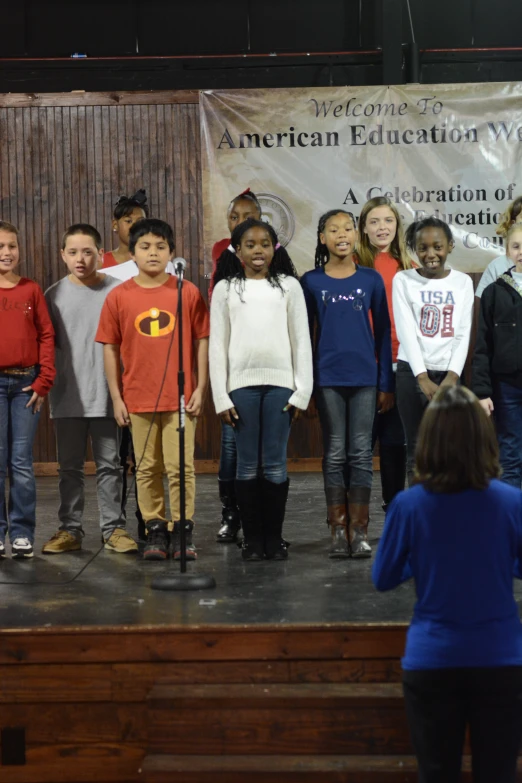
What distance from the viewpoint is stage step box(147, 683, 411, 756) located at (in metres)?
2.79

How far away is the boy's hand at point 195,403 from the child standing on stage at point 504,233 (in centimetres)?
134

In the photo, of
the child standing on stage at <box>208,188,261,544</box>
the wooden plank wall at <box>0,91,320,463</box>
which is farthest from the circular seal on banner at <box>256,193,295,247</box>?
the child standing on stage at <box>208,188,261,544</box>

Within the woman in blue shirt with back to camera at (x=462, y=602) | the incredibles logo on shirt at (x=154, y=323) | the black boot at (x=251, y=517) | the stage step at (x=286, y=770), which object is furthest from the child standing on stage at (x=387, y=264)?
the woman in blue shirt with back to camera at (x=462, y=602)

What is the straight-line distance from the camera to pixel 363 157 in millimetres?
6820

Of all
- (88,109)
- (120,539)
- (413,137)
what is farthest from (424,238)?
(88,109)

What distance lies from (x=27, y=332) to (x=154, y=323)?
1.68ft

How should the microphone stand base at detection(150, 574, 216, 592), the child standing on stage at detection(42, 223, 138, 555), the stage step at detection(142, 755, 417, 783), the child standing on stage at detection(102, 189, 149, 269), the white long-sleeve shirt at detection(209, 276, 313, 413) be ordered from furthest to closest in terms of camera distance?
the child standing on stage at detection(102, 189, 149, 269) < the child standing on stage at detection(42, 223, 138, 555) < the white long-sleeve shirt at detection(209, 276, 313, 413) < the microphone stand base at detection(150, 574, 216, 592) < the stage step at detection(142, 755, 417, 783)

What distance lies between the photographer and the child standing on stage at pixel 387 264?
437cm

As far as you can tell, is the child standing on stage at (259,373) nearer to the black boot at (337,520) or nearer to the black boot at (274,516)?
the black boot at (274,516)

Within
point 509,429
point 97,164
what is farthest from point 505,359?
point 97,164

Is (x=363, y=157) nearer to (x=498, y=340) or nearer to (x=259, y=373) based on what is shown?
(x=498, y=340)

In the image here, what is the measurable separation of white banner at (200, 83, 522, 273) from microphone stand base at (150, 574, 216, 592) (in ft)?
12.0

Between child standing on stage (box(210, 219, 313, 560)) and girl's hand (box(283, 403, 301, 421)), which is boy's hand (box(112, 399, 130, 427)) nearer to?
child standing on stage (box(210, 219, 313, 560))

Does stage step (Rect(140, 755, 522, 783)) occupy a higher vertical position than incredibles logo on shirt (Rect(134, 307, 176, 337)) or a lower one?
lower
